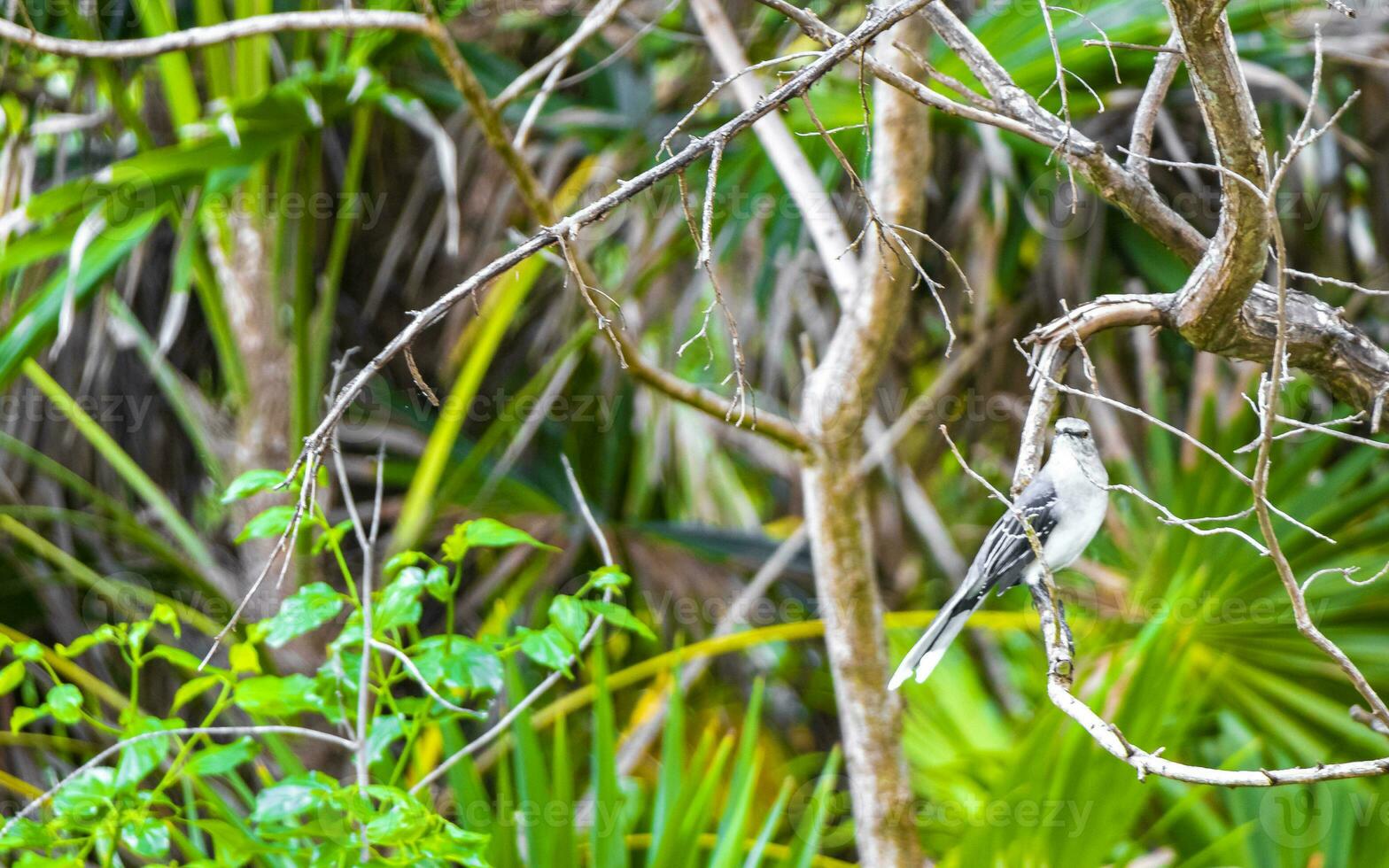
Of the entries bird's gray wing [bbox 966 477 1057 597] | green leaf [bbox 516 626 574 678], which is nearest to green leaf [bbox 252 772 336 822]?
green leaf [bbox 516 626 574 678]

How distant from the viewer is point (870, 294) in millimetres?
2477

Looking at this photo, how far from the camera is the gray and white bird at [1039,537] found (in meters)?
1.93

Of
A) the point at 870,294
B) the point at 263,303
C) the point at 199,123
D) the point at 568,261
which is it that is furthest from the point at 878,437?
the point at 568,261

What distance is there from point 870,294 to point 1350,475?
1.42 meters

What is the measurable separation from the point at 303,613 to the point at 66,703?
36 cm

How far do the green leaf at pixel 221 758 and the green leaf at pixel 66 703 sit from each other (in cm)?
17

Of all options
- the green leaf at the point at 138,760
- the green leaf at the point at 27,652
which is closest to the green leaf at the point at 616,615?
the green leaf at the point at 138,760

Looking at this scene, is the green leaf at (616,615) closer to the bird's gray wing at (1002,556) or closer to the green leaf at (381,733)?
the green leaf at (381,733)

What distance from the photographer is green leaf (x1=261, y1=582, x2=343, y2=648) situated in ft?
5.78

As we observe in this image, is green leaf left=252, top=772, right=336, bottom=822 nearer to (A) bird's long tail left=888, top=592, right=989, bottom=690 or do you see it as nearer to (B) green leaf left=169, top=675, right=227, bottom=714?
(B) green leaf left=169, top=675, right=227, bottom=714

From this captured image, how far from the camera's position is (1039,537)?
2.20 m

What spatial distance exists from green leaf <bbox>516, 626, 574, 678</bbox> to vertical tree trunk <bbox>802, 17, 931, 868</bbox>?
0.83 metres

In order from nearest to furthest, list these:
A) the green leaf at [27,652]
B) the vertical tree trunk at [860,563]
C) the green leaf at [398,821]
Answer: the green leaf at [398,821] < the green leaf at [27,652] < the vertical tree trunk at [860,563]

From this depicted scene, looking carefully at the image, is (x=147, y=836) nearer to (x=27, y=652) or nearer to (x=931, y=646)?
(x=27, y=652)
